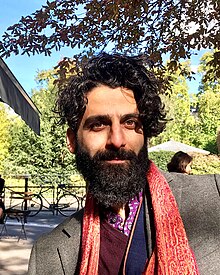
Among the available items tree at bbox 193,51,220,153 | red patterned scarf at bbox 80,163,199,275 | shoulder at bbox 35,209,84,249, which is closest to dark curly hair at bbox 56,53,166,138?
red patterned scarf at bbox 80,163,199,275

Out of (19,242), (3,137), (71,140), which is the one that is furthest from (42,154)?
(71,140)

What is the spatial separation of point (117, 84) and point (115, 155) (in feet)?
0.69

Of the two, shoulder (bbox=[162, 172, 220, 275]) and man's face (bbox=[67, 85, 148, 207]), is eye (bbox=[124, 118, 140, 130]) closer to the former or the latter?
man's face (bbox=[67, 85, 148, 207])

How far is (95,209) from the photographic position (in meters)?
1.34

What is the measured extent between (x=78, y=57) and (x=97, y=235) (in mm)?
3957

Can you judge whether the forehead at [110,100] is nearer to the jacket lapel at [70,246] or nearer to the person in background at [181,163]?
the jacket lapel at [70,246]

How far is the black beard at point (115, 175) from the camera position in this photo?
1.23 metres

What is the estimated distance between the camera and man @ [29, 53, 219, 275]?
1151mm

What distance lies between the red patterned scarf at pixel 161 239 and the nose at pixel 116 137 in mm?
159

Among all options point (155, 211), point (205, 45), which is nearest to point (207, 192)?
point (155, 211)

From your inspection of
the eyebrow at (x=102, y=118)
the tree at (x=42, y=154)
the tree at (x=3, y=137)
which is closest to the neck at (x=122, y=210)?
the eyebrow at (x=102, y=118)

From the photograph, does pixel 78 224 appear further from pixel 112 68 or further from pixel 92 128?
pixel 112 68

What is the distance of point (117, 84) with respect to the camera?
1.28 m

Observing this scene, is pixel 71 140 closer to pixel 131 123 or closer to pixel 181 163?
pixel 131 123
